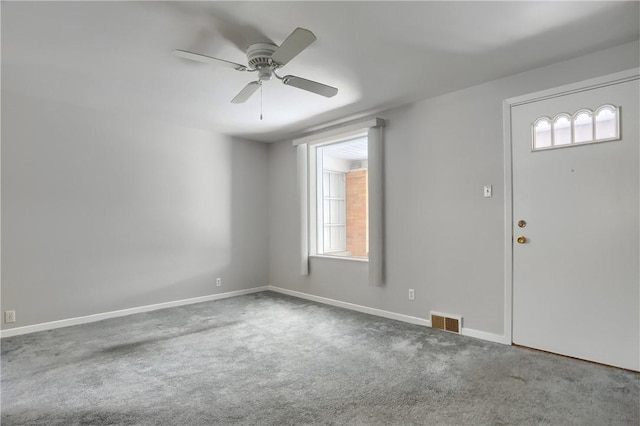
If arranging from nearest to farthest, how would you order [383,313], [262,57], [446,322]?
[262,57] < [446,322] < [383,313]

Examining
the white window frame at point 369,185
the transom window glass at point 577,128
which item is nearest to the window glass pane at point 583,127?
the transom window glass at point 577,128

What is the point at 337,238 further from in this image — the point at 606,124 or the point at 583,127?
the point at 606,124

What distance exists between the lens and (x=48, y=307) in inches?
149

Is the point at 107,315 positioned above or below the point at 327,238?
below

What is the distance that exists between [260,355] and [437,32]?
2.80 metres

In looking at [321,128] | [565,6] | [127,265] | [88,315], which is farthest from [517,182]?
[88,315]

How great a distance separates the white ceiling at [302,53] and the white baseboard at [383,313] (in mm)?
2351

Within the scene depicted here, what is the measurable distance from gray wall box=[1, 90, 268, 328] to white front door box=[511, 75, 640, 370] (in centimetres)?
378

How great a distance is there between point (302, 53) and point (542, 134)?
213 centimetres

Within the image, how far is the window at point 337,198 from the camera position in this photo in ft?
16.4

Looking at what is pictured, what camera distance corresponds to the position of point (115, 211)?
14.0 ft

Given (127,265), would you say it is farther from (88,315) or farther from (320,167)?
(320,167)

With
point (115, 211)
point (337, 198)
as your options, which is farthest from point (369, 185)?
point (115, 211)

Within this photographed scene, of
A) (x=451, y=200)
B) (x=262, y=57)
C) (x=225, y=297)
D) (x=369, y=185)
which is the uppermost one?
(x=262, y=57)
